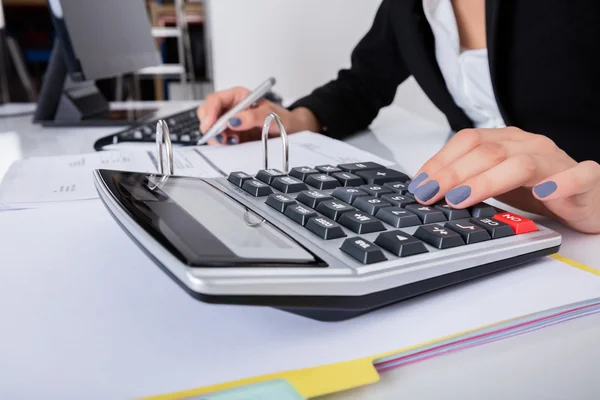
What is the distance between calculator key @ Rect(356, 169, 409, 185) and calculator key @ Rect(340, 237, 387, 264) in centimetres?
14

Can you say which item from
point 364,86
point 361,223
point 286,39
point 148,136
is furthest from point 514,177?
point 286,39

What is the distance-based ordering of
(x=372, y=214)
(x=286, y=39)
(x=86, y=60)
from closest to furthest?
(x=372, y=214), (x=86, y=60), (x=286, y=39)

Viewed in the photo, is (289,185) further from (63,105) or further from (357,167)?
(63,105)

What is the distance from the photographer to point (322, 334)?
253mm

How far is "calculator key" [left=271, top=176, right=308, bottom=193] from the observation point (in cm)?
38

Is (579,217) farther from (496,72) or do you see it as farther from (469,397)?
(496,72)

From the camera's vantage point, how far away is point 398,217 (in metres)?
0.32

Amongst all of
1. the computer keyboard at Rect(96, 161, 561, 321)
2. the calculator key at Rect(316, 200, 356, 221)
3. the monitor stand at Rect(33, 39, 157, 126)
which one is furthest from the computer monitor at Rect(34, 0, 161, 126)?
the calculator key at Rect(316, 200, 356, 221)

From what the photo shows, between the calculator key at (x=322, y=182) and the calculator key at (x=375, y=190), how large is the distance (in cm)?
2

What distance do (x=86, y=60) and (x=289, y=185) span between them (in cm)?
63

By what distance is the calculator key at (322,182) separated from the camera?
0.39 meters

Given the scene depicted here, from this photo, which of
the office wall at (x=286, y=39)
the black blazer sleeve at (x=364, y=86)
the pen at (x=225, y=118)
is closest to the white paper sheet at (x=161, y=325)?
the pen at (x=225, y=118)

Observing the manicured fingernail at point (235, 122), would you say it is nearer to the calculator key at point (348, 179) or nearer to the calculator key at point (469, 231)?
the calculator key at point (348, 179)

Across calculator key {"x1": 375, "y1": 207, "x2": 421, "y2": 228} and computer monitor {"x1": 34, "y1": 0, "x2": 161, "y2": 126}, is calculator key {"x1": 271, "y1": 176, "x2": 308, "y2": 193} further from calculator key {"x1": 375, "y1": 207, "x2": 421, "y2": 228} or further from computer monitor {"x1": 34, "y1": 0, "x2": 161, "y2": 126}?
computer monitor {"x1": 34, "y1": 0, "x2": 161, "y2": 126}
